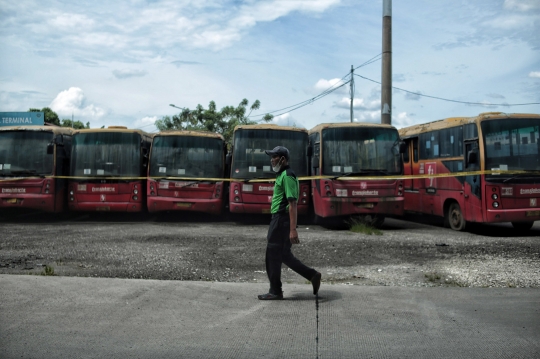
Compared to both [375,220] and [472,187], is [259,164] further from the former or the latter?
[472,187]

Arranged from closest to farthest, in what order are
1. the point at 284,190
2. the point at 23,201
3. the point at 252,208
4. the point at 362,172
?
the point at 284,190 → the point at 362,172 → the point at 252,208 → the point at 23,201

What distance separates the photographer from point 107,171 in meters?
16.6

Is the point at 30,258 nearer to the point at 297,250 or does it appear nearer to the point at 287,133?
the point at 297,250

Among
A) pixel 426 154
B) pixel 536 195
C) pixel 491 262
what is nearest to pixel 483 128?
pixel 536 195

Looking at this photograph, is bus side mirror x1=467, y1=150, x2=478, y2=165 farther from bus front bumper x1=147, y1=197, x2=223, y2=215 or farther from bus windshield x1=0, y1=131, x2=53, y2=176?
bus windshield x1=0, y1=131, x2=53, y2=176

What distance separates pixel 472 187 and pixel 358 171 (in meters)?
2.74

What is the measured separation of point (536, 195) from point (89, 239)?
9547 millimetres

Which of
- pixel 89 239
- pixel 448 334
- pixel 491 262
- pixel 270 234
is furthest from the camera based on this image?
pixel 89 239

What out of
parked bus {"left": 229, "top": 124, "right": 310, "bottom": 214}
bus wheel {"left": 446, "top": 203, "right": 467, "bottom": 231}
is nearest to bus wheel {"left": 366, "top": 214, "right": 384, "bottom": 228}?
bus wheel {"left": 446, "top": 203, "right": 467, "bottom": 231}

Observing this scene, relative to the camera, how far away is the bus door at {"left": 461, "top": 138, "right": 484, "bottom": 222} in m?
13.2

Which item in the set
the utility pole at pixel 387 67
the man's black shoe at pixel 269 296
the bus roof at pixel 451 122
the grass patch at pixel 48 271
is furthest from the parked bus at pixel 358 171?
the man's black shoe at pixel 269 296

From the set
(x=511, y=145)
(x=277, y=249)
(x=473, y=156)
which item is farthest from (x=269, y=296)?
(x=511, y=145)

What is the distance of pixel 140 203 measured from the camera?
658 inches

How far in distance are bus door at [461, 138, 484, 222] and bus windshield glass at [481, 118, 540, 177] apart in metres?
0.29
